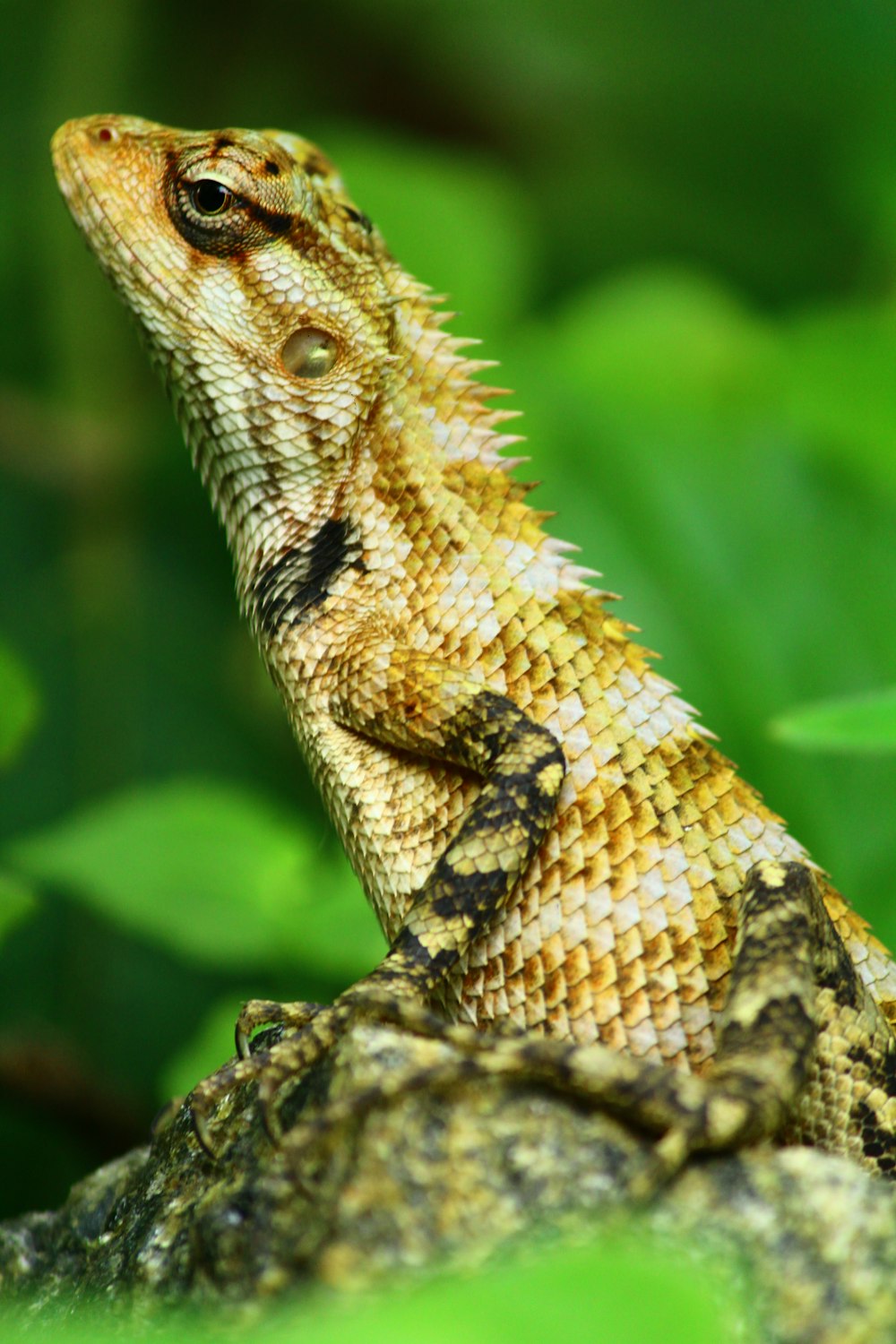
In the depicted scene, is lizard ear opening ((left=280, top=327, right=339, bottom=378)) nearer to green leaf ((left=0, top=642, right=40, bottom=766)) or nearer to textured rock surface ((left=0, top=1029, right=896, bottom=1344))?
green leaf ((left=0, top=642, right=40, bottom=766))

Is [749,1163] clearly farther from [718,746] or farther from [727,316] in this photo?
[727,316]

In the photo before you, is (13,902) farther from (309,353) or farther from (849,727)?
(849,727)

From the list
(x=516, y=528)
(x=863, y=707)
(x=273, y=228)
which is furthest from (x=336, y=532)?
(x=863, y=707)

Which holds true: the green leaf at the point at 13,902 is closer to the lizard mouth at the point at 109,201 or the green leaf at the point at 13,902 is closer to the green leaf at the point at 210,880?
the green leaf at the point at 210,880

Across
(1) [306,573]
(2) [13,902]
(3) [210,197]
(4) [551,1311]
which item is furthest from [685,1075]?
(3) [210,197]

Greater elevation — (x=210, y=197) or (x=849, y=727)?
(x=210, y=197)
